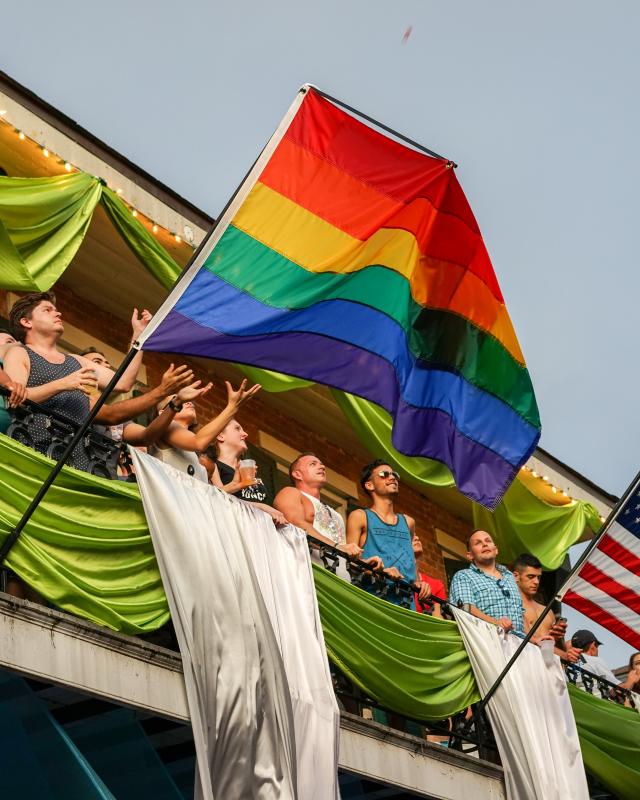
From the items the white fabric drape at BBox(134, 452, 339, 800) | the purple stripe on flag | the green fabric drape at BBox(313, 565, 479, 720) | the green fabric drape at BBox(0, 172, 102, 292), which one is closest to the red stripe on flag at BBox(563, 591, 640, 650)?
the green fabric drape at BBox(313, 565, 479, 720)

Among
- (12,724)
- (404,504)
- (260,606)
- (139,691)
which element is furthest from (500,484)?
(404,504)

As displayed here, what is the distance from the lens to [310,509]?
11344mm

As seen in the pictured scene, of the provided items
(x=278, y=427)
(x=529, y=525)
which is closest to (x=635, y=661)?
(x=529, y=525)

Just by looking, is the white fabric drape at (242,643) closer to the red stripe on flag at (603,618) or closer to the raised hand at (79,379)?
the raised hand at (79,379)

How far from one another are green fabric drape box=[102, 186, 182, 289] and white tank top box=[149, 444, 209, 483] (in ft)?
8.19

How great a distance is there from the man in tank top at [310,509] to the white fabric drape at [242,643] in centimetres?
85

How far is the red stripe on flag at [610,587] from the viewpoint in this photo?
12.6 metres

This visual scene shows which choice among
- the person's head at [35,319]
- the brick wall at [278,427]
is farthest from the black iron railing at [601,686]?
the person's head at [35,319]

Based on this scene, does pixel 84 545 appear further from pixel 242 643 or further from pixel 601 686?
pixel 601 686

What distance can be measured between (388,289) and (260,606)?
2.54 m

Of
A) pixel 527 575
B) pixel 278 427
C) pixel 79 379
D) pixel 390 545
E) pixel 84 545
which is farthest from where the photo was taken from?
pixel 278 427

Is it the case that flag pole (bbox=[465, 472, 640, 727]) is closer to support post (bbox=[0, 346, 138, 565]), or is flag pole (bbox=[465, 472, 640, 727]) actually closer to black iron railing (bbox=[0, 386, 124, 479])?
black iron railing (bbox=[0, 386, 124, 479])

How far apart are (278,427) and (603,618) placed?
4.61m

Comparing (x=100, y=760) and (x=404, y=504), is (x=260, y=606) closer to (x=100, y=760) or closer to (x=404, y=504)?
(x=100, y=760)
